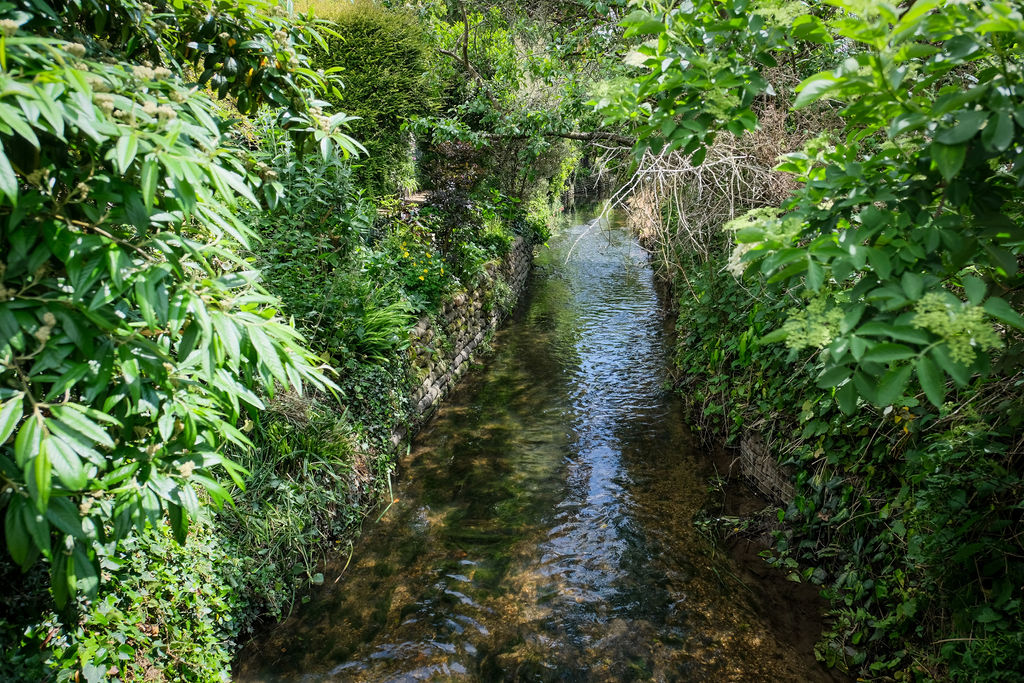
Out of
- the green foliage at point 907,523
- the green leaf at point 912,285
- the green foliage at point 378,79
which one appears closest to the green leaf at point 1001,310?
the green leaf at point 912,285

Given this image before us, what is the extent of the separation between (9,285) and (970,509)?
4.52 metres

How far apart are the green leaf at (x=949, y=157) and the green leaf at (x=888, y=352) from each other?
42cm

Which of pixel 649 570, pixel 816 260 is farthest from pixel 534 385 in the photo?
pixel 816 260

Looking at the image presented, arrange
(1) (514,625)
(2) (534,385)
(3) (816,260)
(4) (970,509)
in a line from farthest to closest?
1. (2) (534,385)
2. (1) (514,625)
3. (4) (970,509)
4. (3) (816,260)

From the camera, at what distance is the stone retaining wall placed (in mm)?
6910

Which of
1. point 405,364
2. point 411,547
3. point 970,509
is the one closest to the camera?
point 970,509

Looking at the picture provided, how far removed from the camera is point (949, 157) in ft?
4.47

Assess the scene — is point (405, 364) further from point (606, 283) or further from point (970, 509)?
point (606, 283)

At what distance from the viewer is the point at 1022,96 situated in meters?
1.39

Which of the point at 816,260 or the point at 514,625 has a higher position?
the point at 816,260

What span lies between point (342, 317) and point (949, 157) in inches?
200

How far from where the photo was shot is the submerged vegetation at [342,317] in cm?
151

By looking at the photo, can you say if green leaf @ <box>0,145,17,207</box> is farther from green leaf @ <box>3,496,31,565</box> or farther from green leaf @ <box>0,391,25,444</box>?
green leaf @ <box>3,496,31,565</box>

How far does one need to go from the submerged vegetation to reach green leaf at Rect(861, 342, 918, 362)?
11mm
